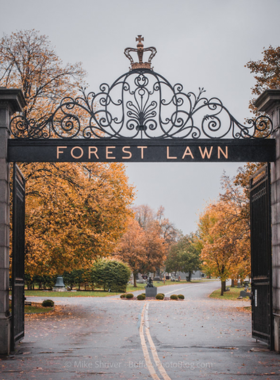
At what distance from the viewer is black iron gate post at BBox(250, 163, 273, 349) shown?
34.4 ft

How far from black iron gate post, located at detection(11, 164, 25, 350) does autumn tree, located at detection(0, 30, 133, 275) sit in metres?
5.50

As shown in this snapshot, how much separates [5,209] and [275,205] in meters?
6.16

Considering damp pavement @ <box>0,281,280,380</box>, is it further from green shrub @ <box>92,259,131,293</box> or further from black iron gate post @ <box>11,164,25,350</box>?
green shrub @ <box>92,259,131,293</box>

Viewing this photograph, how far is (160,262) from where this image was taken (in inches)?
2311

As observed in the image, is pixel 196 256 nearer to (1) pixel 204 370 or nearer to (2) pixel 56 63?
(2) pixel 56 63

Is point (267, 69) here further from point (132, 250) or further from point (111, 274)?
point (132, 250)

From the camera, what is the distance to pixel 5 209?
396 inches

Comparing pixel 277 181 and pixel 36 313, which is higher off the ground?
pixel 277 181

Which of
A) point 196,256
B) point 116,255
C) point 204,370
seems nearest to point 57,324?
point 204,370

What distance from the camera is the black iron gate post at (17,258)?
33.3 ft

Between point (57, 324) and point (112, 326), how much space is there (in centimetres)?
228

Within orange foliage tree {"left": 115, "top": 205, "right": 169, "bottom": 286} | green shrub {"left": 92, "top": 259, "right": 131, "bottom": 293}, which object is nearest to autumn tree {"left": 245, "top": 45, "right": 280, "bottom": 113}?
green shrub {"left": 92, "top": 259, "right": 131, "bottom": 293}

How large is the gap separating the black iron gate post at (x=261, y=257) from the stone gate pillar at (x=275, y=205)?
0.11 m

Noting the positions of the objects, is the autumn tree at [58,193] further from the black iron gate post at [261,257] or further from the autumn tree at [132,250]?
the autumn tree at [132,250]
